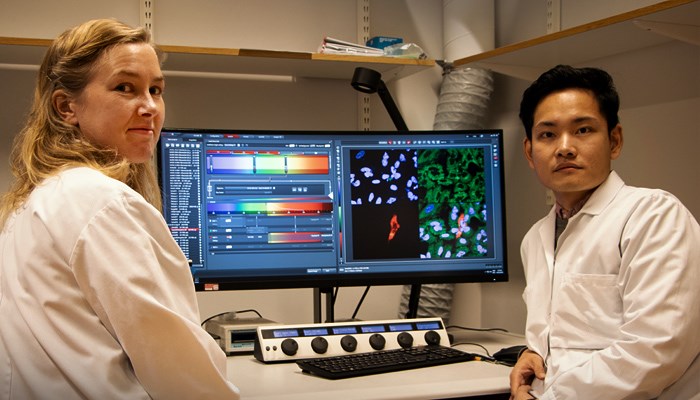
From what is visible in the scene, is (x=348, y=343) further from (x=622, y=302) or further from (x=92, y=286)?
(x=92, y=286)

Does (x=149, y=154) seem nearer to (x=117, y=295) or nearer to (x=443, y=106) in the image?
(x=117, y=295)

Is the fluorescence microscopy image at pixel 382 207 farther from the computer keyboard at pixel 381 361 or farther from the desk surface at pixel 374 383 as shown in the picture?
the desk surface at pixel 374 383

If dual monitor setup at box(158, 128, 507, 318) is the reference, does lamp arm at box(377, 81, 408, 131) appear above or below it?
above

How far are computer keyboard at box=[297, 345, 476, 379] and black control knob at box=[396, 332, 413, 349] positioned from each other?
0.02m

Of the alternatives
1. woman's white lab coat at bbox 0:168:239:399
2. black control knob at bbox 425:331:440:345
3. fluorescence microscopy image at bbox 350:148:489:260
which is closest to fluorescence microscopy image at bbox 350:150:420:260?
fluorescence microscopy image at bbox 350:148:489:260

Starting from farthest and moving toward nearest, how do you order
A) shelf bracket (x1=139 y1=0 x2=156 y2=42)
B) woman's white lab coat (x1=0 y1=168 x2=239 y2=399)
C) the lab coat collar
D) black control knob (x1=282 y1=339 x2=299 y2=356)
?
shelf bracket (x1=139 y1=0 x2=156 y2=42) < black control knob (x1=282 y1=339 x2=299 y2=356) < the lab coat collar < woman's white lab coat (x1=0 y1=168 x2=239 y2=399)

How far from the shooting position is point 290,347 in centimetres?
204

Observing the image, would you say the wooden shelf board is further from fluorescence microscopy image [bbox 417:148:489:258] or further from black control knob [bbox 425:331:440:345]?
black control knob [bbox 425:331:440:345]

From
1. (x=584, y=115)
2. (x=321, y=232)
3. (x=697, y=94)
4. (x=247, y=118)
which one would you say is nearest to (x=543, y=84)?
(x=584, y=115)

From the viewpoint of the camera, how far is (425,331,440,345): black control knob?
7.17 ft

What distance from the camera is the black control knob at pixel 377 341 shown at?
2111 millimetres

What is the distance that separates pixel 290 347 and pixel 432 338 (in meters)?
0.41

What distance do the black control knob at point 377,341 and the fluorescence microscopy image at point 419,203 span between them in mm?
269

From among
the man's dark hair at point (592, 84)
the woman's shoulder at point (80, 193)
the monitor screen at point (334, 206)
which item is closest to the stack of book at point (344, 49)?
the monitor screen at point (334, 206)
